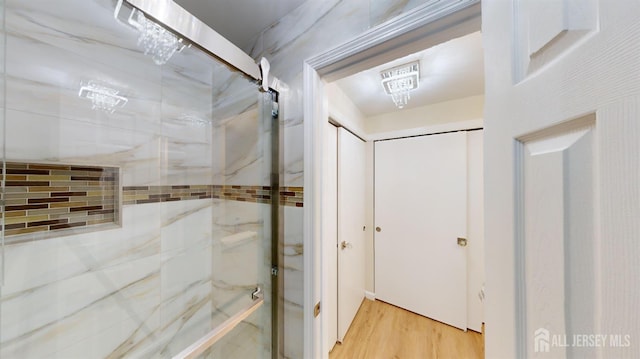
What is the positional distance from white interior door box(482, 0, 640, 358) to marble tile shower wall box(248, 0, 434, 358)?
61 cm

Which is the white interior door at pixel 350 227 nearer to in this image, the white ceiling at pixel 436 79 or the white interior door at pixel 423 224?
the white interior door at pixel 423 224

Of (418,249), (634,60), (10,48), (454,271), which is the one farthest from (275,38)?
(454,271)

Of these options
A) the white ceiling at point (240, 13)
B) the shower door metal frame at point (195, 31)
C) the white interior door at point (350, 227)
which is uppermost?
the white ceiling at point (240, 13)

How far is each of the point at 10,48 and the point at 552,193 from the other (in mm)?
1357

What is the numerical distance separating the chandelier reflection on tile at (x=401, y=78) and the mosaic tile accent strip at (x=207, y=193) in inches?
43.9

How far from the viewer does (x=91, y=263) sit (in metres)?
0.80

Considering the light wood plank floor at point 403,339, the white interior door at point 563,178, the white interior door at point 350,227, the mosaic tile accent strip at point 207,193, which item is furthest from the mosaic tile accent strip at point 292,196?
the light wood plank floor at point 403,339

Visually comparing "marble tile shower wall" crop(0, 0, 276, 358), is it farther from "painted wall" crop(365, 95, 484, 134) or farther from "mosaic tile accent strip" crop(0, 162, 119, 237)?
"painted wall" crop(365, 95, 484, 134)

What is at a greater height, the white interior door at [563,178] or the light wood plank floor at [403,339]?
the white interior door at [563,178]

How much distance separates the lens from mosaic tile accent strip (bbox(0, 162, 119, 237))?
2.13ft

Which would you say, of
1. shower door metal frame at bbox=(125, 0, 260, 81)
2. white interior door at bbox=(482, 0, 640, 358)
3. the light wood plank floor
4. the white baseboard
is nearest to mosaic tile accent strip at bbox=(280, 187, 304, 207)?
shower door metal frame at bbox=(125, 0, 260, 81)

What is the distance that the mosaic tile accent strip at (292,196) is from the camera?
0.93 metres

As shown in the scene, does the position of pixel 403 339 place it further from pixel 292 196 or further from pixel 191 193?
pixel 191 193

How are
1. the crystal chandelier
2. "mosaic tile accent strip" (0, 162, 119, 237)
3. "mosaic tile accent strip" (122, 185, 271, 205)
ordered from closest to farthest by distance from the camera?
"mosaic tile accent strip" (0, 162, 119, 237) < the crystal chandelier < "mosaic tile accent strip" (122, 185, 271, 205)
